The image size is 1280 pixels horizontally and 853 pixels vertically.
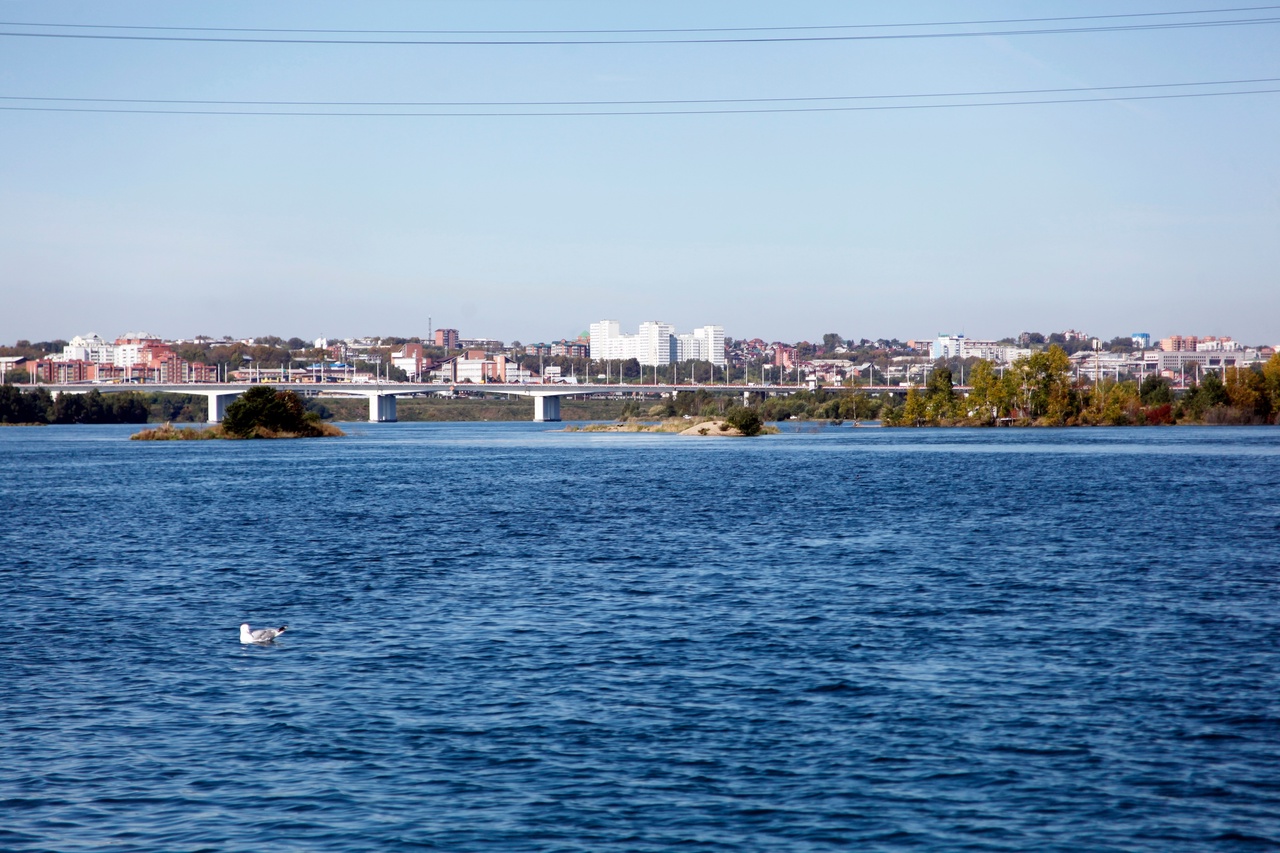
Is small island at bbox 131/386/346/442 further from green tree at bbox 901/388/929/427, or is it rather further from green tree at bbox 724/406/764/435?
green tree at bbox 901/388/929/427

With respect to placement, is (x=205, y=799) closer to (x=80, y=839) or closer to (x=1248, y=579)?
(x=80, y=839)

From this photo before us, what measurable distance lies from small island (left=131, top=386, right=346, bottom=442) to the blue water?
102m

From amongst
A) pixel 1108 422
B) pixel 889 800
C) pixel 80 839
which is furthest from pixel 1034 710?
pixel 1108 422

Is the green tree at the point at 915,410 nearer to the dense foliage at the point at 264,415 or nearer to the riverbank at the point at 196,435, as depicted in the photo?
the dense foliage at the point at 264,415

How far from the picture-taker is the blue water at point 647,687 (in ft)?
43.8

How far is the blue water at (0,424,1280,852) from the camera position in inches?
525

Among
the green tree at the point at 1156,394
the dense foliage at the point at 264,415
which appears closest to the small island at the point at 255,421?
the dense foliage at the point at 264,415

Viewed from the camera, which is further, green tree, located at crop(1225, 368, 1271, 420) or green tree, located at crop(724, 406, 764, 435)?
green tree, located at crop(1225, 368, 1271, 420)

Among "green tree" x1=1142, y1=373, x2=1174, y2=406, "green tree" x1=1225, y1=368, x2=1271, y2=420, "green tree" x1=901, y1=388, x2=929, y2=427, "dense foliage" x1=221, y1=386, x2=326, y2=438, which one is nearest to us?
"dense foliage" x1=221, y1=386, x2=326, y2=438

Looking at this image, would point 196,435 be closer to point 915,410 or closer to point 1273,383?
point 915,410

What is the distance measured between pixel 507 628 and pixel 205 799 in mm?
10131

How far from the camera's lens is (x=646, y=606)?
26344 millimetres

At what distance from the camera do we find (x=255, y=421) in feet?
477

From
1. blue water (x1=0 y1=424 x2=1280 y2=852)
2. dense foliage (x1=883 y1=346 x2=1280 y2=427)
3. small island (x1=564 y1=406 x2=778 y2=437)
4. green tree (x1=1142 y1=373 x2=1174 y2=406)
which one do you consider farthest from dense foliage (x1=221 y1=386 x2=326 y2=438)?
green tree (x1=1142 y1=373 x2=1174 y2=406)
